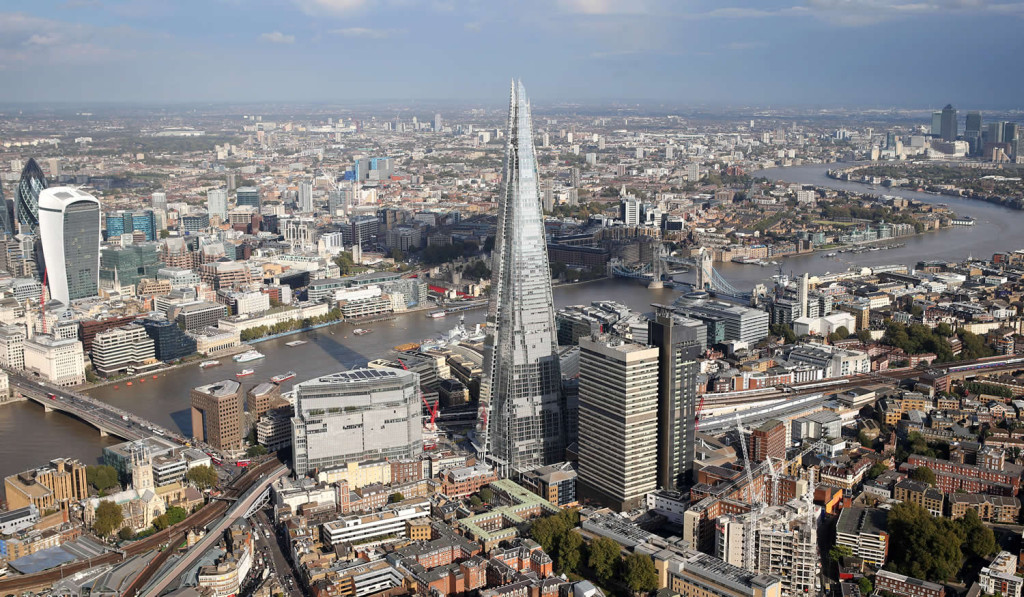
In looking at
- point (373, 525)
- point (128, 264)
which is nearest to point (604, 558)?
point (373, 525)

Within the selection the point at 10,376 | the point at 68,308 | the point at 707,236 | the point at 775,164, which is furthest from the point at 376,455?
the point at 775,164

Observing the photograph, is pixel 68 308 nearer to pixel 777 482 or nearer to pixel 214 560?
pixel 214 560

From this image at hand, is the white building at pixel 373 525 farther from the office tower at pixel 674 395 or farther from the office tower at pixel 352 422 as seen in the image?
the office tower at pixel 674 395

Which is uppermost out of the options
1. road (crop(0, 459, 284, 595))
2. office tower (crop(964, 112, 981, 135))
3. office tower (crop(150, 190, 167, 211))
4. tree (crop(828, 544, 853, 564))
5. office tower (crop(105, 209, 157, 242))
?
office tower (crop(964, 112, 981, 135))

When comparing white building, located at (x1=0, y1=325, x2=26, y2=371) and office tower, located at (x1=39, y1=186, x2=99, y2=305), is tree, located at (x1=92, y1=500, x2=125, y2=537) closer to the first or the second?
white building, located at (x1=0, y1=325, x2=26, y2=371)

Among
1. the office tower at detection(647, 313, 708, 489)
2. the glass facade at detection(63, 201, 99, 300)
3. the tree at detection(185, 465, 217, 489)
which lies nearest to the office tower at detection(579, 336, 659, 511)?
the office tower at detection(647, 313, 708, 489)

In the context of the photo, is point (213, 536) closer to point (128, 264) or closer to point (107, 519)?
point (107, 519)
